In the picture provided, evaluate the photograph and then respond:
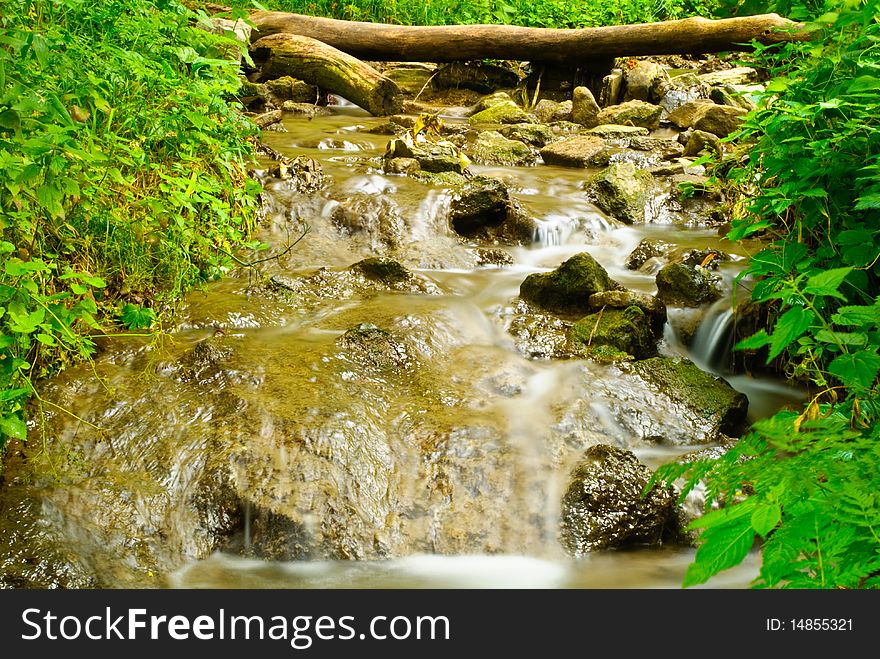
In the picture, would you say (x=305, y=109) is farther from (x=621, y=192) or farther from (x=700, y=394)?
(x=700, y=394)

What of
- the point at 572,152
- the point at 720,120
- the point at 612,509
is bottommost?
the point at 612,509

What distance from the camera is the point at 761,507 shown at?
1431 millimetres

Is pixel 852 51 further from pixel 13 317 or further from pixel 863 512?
pixel 13 317

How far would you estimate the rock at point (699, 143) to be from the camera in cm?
905

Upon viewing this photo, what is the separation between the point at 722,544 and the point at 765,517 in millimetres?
107

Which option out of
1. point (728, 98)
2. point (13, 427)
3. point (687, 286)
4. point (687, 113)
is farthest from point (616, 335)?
point (728, 98)

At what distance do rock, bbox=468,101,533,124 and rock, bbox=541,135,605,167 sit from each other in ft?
5.27

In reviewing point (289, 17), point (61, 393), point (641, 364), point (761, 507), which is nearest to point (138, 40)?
point (61, 393)

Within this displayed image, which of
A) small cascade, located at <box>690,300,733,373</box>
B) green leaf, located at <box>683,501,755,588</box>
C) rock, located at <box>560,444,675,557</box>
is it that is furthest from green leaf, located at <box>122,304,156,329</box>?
small cascade, located at <box>690,300,733,373</box>

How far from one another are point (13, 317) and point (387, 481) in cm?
192

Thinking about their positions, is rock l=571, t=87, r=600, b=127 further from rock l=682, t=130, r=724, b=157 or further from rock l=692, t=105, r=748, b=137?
rock l=682, t=130, r=724, b=157

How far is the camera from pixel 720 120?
9.72 meters

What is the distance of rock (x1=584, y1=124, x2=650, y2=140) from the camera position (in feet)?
33.9

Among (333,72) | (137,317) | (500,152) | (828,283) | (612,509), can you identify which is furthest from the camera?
(333,72)
